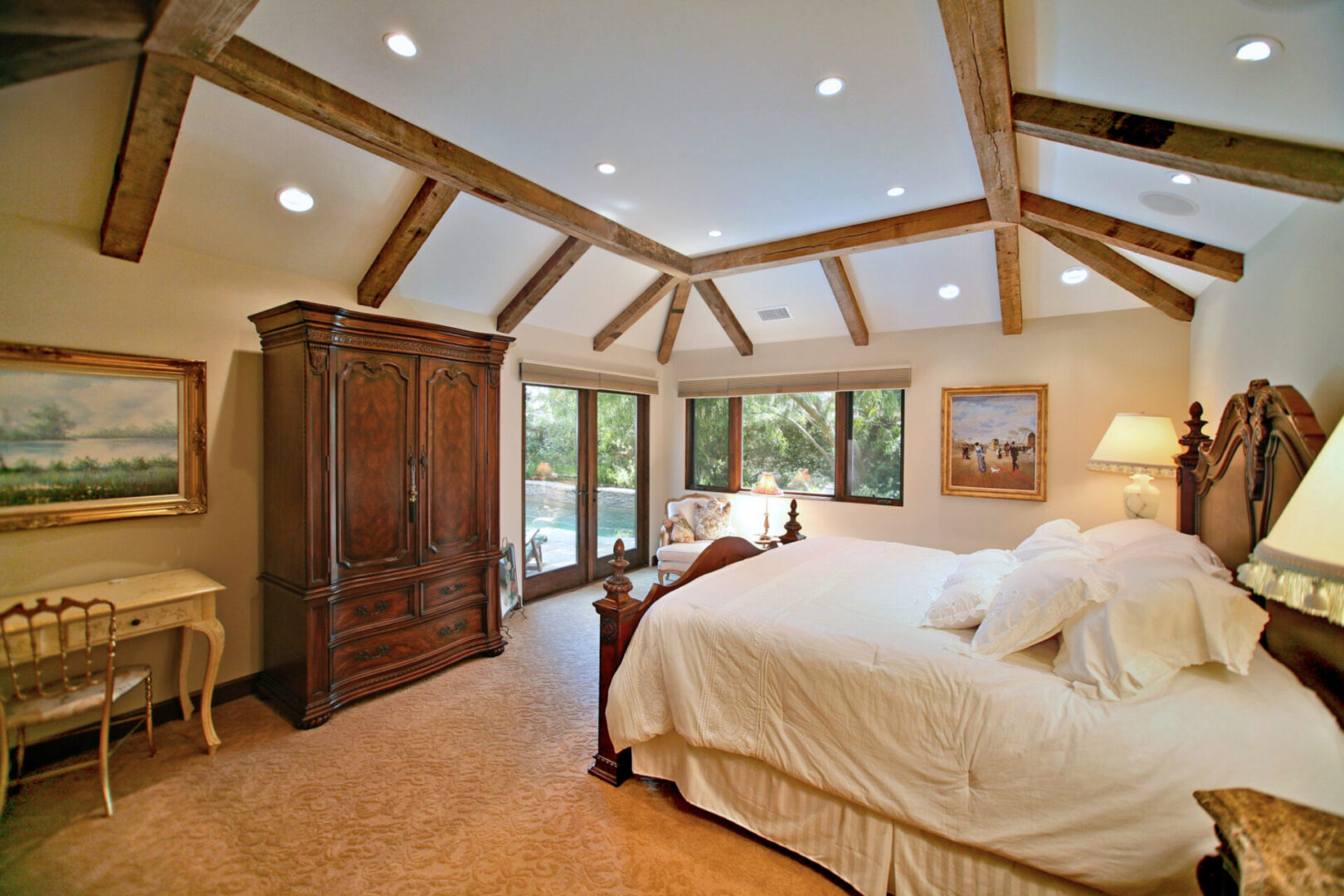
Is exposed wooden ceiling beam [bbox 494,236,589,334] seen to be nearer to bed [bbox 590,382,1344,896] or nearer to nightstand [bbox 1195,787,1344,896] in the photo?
bed [bbox 590,382,1344,896]

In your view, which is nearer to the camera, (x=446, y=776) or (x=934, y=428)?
(x=446, y=776)

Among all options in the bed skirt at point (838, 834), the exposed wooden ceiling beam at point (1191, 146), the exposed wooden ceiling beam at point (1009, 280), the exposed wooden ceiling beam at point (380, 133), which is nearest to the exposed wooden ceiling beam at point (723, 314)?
the exposed wooden ceiling beam at point (380, 133)

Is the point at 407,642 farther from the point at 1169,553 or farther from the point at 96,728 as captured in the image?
the point at 1169,553

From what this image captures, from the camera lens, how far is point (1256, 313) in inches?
99.0

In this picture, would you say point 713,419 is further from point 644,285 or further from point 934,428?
point 934,428

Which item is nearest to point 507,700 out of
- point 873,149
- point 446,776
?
point 446,776

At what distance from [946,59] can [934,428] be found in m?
3.41

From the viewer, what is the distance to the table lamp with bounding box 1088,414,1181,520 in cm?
346

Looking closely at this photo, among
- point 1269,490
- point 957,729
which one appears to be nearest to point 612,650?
point 957,729

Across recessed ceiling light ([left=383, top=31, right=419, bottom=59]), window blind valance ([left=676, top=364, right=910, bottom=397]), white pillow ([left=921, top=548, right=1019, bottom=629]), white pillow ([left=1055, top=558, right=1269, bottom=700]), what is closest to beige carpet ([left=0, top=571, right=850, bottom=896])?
white pillow ([left=921, top=548, right=1019, bottom=629])

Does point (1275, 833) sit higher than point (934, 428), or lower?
lower

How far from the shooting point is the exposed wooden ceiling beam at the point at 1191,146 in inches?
67.4

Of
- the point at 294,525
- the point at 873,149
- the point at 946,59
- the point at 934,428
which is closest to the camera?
the point at 946,59

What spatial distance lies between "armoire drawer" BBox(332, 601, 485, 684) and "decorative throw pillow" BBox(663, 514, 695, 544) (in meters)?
2.20
